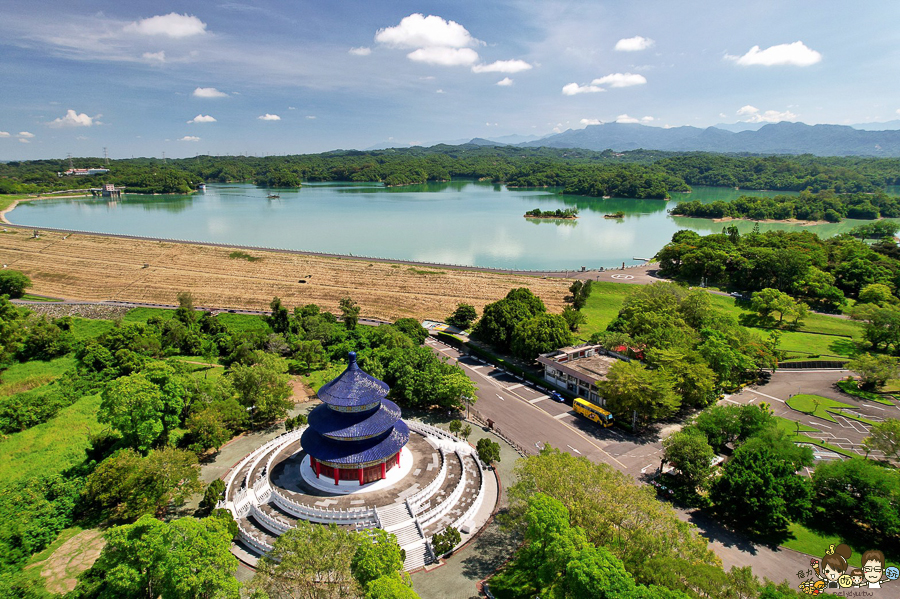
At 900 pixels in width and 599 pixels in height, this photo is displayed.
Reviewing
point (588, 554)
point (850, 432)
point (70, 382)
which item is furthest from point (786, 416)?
point (70, 382)

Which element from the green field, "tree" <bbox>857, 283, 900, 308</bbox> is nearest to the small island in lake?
the green field

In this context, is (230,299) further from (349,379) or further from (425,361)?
(349,379)

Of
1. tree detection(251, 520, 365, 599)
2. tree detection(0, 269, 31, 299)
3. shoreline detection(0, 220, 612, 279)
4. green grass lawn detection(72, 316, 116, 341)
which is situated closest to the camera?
tree detection(251, 520, 365, 599)

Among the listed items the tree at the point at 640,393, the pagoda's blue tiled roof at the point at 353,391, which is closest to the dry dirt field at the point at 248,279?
the tree at the point at 640,393

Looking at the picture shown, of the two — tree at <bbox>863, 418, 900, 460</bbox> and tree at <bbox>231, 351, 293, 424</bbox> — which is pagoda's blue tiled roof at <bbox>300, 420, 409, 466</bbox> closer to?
tree at <bbox>231, 351, 293, 424</bbox>

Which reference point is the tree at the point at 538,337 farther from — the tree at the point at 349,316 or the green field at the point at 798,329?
the tree at the point at 349,316

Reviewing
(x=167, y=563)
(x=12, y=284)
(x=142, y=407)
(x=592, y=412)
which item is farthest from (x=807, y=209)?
(x=12, y=284)
